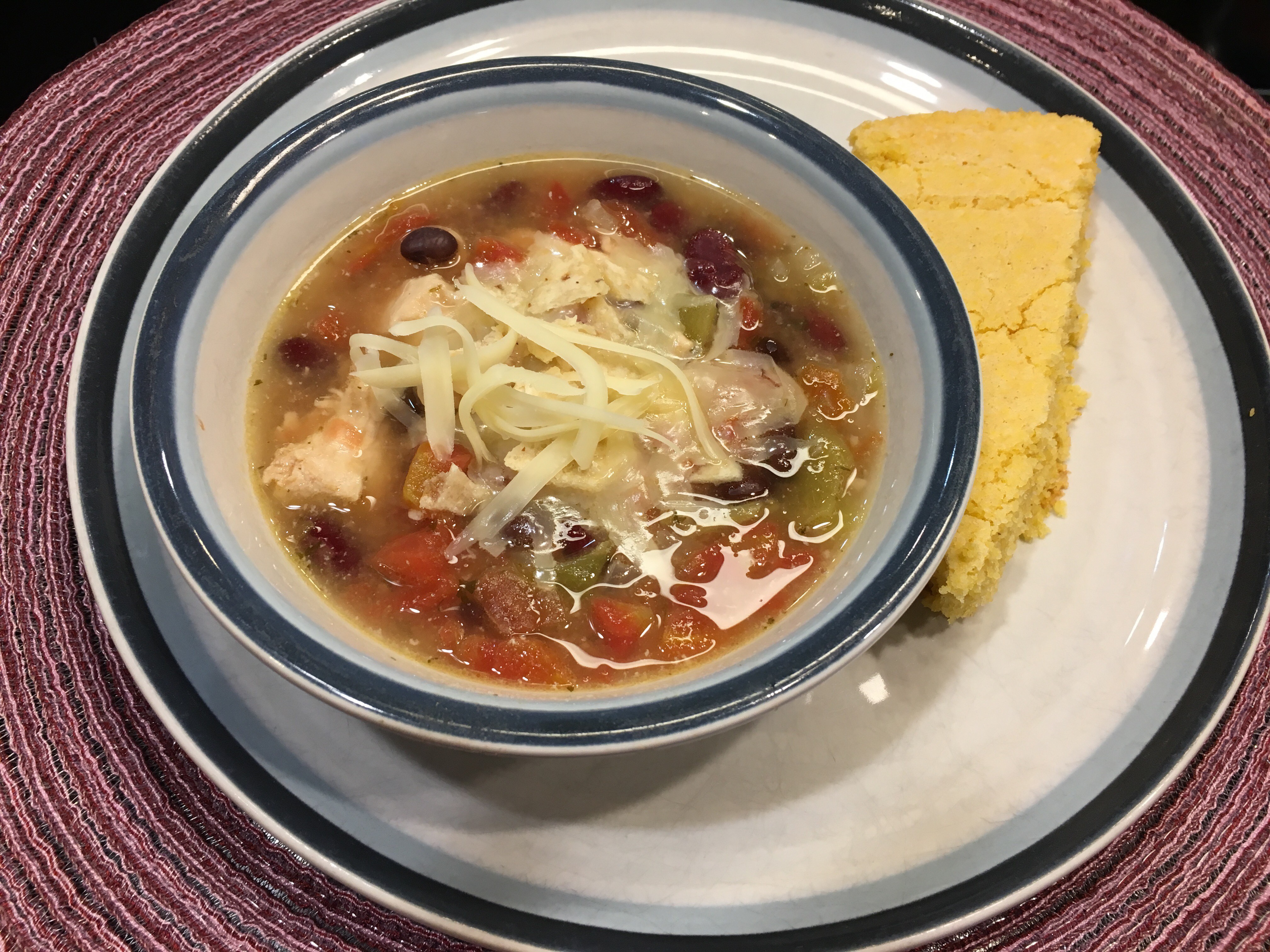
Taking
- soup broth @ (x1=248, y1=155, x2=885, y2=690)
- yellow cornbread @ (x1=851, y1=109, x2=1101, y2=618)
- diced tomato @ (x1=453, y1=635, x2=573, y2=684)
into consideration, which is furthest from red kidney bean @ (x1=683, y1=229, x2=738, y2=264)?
diced tomato @ (x1=453, y1=635, x2=573, y2=684)

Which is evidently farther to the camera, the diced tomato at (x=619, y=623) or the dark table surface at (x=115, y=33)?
the dark table surface at (x=115, y=33)

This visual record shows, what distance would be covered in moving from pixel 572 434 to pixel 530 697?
0.63 m

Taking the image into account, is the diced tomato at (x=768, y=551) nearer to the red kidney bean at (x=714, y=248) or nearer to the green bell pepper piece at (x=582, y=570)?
the green bell pepper piece at (x=582, y=570)

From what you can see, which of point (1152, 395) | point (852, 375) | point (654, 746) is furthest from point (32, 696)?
point (1152, 395)

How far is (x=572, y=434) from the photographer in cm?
197

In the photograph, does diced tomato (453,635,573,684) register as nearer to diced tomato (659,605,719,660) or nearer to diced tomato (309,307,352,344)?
diced tomato (659,605,719,660)

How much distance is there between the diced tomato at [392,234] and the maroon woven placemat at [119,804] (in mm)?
821

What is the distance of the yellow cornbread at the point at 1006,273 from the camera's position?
6.58 feet

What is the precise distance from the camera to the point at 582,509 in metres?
2.05

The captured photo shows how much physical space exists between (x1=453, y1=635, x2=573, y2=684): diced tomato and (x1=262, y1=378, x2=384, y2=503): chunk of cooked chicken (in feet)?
1.54

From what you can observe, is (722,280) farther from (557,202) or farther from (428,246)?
(428,246)

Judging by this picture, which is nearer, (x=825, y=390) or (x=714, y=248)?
(x=825, y=390)

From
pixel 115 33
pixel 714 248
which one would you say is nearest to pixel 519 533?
pixel 714 248

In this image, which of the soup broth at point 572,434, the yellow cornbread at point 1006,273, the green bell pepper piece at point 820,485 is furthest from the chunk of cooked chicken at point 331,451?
the yellow cornbread at point 1006,273
